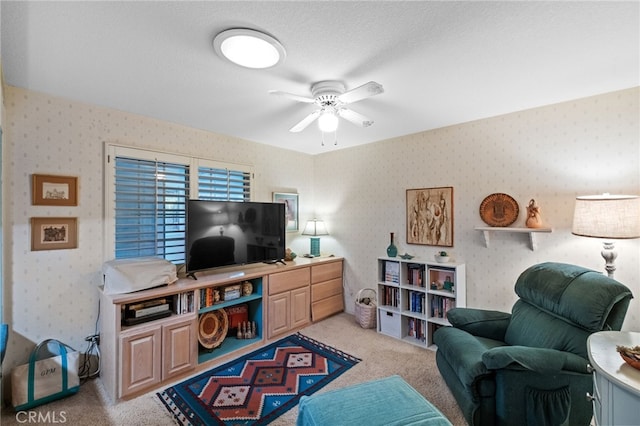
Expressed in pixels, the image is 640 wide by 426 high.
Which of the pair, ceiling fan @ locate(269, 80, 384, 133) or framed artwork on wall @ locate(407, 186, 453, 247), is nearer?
ceiling fan @ locate(269, 80, 384, 133)

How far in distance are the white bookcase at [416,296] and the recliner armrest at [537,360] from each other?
4.23ft

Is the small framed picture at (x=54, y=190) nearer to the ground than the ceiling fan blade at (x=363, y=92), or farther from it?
nearer to the ground

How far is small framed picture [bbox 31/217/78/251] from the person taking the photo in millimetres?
2232

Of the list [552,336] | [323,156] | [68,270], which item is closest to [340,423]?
[552,336]

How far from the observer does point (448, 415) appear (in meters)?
2.03

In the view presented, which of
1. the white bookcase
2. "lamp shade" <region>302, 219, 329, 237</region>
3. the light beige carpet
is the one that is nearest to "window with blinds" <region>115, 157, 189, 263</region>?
the light beige carpet

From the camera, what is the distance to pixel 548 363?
160 cm

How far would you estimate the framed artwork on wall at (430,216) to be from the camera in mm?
3232

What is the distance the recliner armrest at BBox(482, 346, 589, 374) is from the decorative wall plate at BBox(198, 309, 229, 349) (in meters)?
2.42

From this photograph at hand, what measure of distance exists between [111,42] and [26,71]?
893mm

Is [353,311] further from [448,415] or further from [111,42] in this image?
[111,42]

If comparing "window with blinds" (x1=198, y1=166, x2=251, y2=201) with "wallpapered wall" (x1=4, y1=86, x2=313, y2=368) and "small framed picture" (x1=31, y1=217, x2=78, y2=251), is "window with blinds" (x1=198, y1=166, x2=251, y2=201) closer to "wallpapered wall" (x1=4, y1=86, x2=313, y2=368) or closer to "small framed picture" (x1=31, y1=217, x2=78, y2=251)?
"wallpapered wall" (x1=4, y1=86, x2=313, y2=368)
